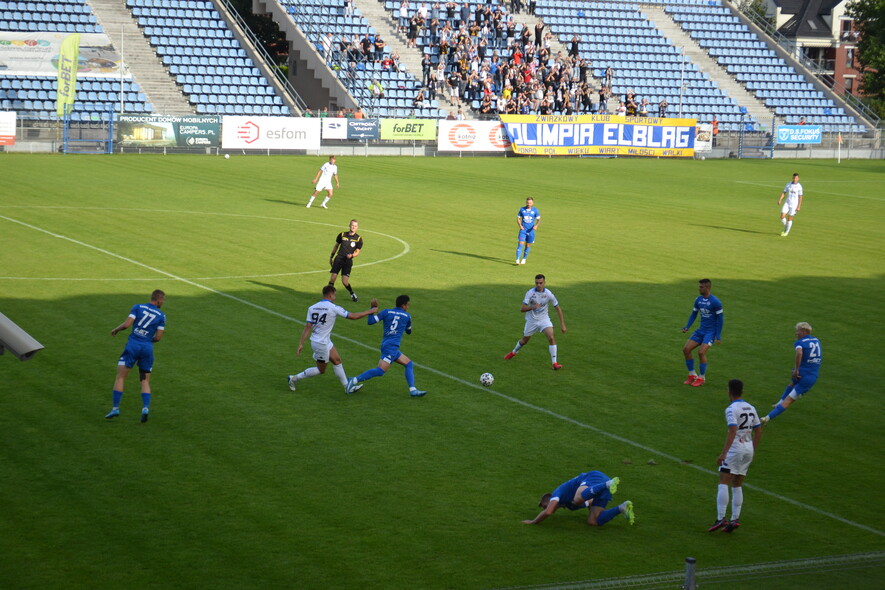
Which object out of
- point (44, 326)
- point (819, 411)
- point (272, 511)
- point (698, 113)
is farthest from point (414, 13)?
point (272, 511)

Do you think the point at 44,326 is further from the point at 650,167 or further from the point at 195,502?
the point at 650,167

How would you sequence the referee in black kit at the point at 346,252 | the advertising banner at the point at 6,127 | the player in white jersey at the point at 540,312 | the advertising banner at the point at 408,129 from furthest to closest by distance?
the advertising banner at the point at 408,129 → the advertising banner at the point at 6,127 → the referee in black kit at the point at 346,252 → the player in white jersey at the point at 540,312

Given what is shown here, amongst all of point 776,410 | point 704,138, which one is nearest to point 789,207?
point 776,410

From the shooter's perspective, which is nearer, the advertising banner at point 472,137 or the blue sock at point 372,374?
the blue sock at point 372,374

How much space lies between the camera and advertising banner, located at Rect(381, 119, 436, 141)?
6116cm

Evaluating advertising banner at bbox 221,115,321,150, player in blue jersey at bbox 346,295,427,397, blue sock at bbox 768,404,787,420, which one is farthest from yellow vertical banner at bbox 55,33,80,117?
blue sock at bbox 768,404,787,420

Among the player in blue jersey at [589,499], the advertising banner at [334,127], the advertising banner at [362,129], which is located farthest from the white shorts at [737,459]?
the advertising banner at [362,129]

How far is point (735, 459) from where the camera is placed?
44.5 ft

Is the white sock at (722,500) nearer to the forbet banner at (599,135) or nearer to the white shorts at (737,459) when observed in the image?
the white shorts at (737,459)

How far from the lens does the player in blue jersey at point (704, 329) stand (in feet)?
65.2

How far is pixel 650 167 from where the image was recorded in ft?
206

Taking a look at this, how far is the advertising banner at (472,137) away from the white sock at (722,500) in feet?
164

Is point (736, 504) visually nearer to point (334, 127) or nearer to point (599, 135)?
point (334, 127)

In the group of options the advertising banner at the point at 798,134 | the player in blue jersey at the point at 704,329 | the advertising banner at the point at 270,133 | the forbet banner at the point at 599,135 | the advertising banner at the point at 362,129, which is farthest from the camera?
the advertising banner at the point at 798,134
